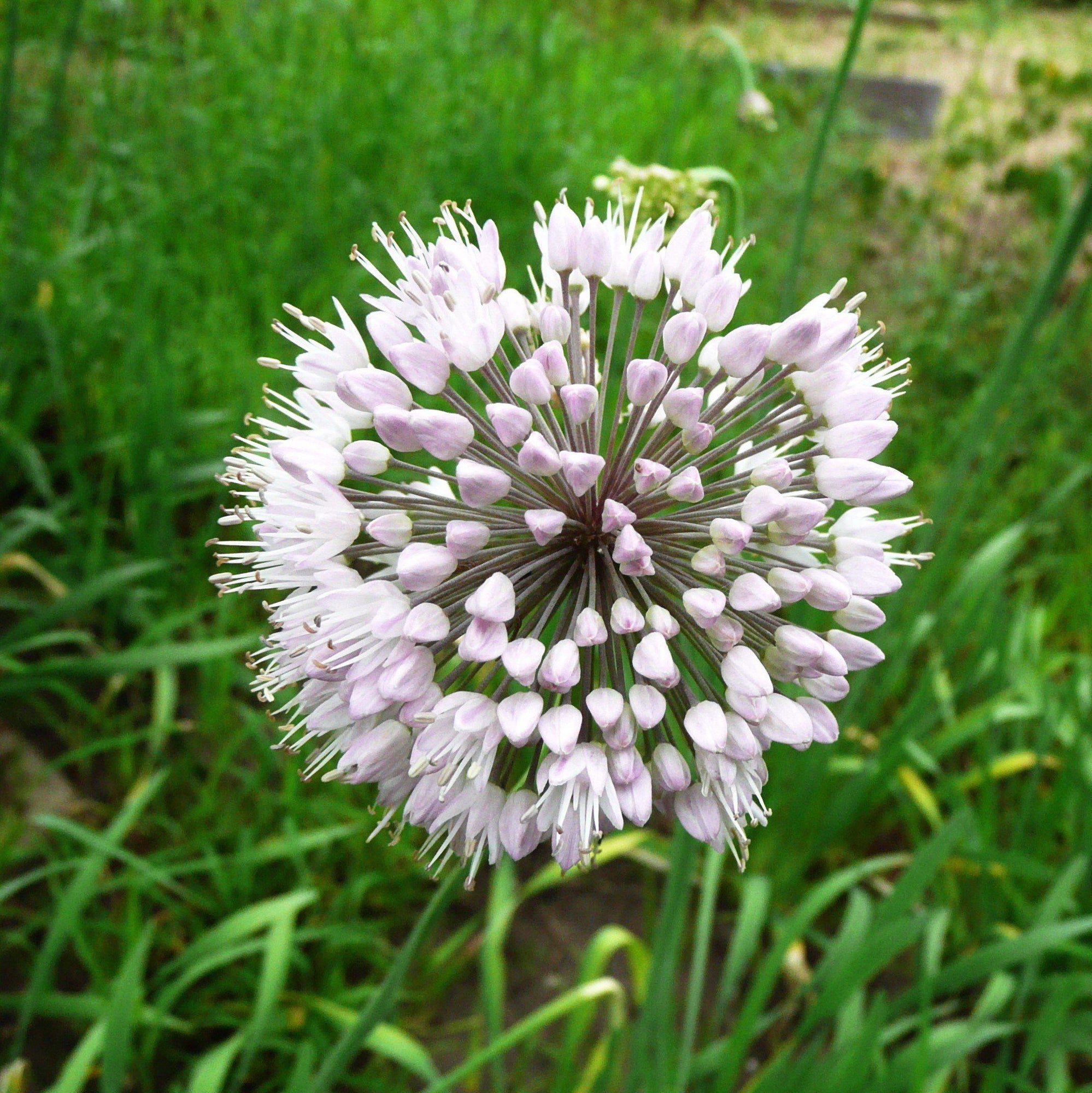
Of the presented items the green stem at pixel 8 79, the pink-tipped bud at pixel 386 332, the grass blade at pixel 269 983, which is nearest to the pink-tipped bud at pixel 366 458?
the pink-tipped bud at pixel 386 332

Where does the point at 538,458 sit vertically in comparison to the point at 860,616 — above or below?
above

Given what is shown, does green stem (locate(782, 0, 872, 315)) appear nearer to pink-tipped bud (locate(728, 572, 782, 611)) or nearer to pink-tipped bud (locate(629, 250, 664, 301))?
pink-tipped bud (locate(629, 250, 664, 301))

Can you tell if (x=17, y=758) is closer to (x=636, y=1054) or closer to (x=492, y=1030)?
(x=492, y=1030)

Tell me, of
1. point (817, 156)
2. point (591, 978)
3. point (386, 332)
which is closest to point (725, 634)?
point (386, 332)

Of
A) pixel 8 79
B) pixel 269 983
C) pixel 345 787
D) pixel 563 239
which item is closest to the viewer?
pixel 563 239

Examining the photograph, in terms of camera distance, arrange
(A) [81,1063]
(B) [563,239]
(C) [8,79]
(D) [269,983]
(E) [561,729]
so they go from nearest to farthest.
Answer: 1. (E) [561,729]
2. (B) [563,239]
3. (A) [81,1063]
4. (D) [269,983]
5. (C) [8,79]

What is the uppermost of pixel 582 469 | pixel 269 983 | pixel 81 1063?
pixel 582 469

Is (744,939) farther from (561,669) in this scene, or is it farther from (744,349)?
(744,349)

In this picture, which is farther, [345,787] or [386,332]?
[345,787]
